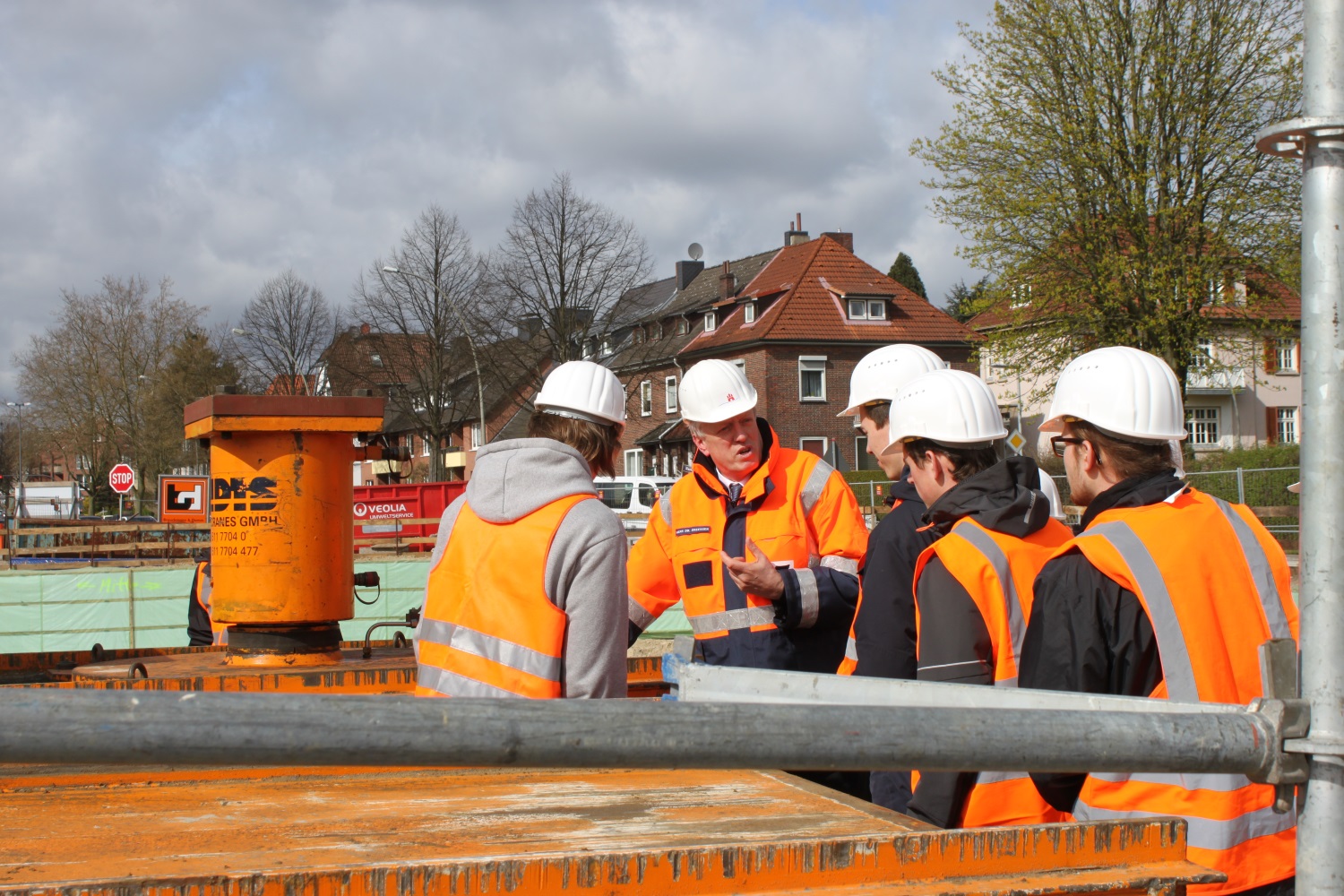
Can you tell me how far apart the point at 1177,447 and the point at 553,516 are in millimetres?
1536

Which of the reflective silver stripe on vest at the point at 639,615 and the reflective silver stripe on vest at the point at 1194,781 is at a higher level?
the reflective silver stripe on vest at the point at 639,615

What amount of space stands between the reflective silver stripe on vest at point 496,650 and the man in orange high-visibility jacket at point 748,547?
3.94 feet

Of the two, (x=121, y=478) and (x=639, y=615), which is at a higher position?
(x=121, y=478)

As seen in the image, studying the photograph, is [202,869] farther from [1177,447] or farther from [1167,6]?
[1167,6]

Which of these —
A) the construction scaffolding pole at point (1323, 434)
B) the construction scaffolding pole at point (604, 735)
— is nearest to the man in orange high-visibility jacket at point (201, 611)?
the construction scaffolding pole at point (604, 735)

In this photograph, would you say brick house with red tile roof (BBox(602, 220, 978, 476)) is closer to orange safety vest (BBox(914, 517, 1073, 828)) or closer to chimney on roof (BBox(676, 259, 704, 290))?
chimney on roof (BBox(676, 259, 704, 290))

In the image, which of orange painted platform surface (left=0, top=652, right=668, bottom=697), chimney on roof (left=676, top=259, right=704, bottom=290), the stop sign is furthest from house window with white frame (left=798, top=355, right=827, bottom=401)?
orange painted platform surface (left=0, top=652, right=668, bottom=697)

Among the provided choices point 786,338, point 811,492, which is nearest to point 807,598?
point 811,492

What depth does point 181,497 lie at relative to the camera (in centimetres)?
1531

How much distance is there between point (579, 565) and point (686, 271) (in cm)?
5577

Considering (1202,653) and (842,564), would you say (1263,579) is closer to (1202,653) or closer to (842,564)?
(1202,653)

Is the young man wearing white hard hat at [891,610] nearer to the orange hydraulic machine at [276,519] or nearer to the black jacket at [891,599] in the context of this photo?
the black jacket at [891,599]

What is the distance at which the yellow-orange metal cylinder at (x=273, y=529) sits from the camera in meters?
6.31

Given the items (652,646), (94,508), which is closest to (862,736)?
(652,646)
